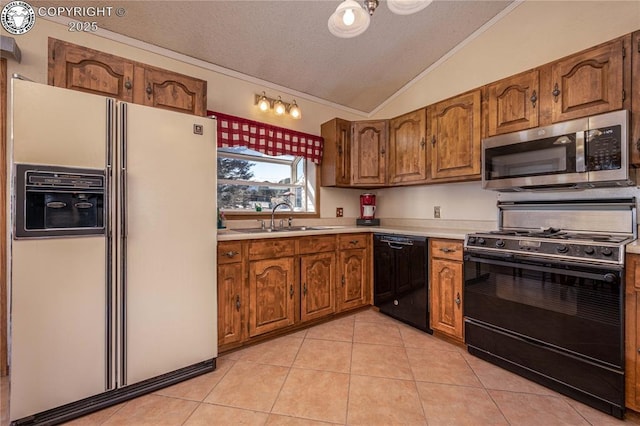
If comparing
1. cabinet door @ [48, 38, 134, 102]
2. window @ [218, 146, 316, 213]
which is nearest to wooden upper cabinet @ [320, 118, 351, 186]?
window @ [218, 146, 316, 213]

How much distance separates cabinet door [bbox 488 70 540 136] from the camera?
1.99 metres

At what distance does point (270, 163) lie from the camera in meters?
3.06

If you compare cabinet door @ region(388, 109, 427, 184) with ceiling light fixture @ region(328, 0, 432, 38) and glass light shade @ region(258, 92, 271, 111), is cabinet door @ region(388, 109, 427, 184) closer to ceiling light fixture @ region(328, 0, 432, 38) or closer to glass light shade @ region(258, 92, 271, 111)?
glass light shade @ region(258, 92, 271, 111)

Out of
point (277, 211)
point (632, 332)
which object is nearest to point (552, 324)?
point (632, 332)

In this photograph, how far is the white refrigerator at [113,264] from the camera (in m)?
1.34

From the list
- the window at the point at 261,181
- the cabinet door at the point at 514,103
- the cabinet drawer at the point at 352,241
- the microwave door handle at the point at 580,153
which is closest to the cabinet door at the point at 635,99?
the microwave door handle at the point at 580,153

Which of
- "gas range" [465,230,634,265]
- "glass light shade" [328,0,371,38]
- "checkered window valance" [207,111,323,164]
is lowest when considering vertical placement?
"gas range" [465,230,634,265]

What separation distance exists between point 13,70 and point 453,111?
330 centimetres

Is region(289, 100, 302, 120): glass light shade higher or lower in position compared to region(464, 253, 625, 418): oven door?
higher

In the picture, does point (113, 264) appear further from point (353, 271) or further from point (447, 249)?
point (447, 249)

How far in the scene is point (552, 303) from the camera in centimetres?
169

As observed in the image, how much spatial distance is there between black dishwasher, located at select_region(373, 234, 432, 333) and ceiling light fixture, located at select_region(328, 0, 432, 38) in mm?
1719

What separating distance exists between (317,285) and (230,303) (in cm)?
83

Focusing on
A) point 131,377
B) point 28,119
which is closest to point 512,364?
point 131,377
